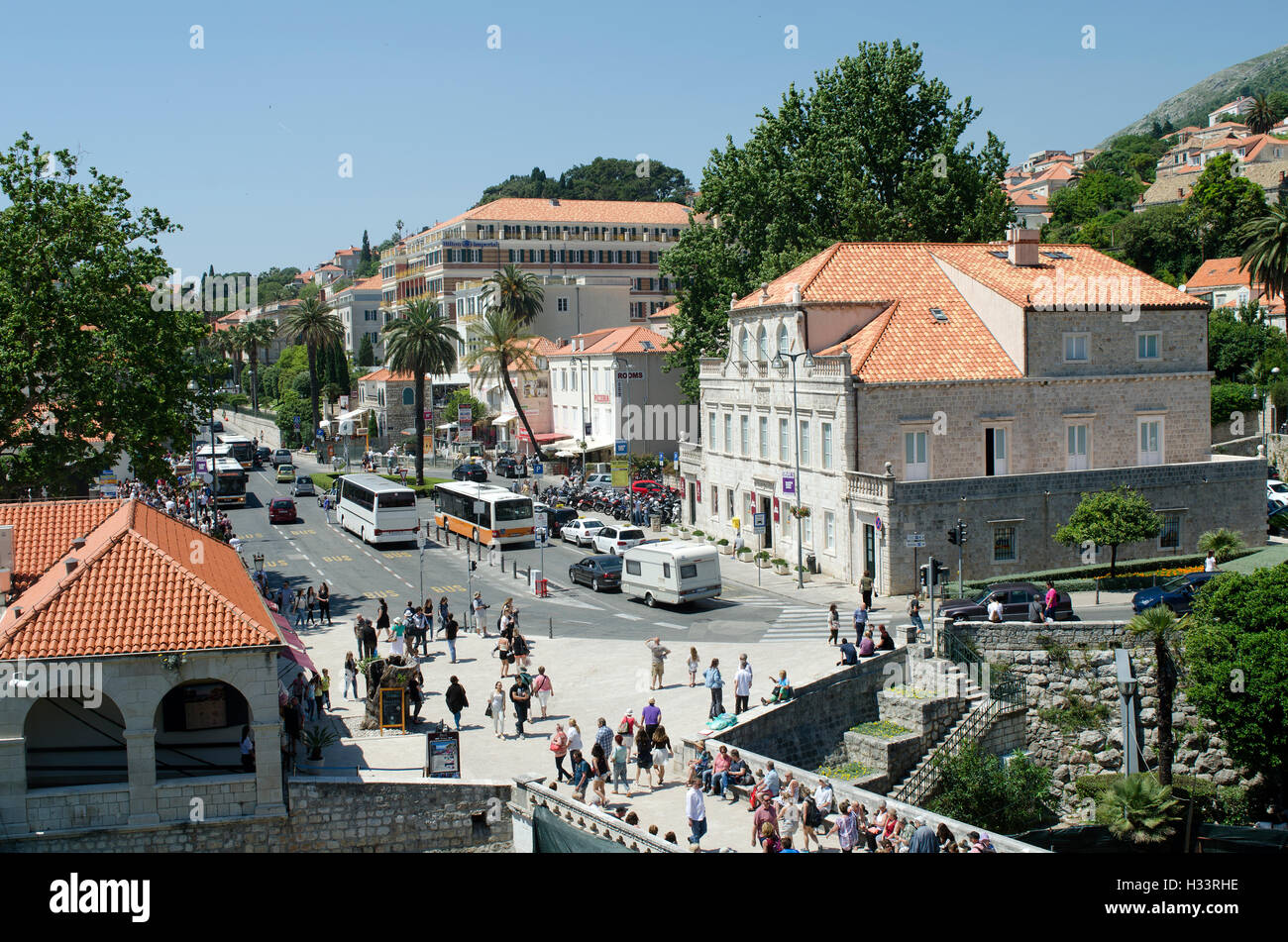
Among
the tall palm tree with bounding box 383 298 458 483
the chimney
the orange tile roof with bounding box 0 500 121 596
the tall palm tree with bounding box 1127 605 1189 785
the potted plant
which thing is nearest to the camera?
the potted plant

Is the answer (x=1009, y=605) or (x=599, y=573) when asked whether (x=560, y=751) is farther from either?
(x=599, y=573)

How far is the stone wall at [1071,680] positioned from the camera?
3434 cm

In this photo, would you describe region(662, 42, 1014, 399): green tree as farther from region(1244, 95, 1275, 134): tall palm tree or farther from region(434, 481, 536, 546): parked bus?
region(1244, 95, 1275, 134): tall palm tree

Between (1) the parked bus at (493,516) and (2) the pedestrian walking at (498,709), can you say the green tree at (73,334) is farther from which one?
(2) the pedestrian walking at (498,709)

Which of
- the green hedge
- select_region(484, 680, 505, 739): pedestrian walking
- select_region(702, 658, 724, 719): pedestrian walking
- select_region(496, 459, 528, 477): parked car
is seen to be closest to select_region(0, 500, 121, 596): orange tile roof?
select_region(484, 680, 505, 739): pedestrian walking

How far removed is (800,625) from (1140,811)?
607 inches

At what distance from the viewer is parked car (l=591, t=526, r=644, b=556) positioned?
51.8 metres

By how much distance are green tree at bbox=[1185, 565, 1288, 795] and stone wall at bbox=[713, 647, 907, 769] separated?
26.1 ft

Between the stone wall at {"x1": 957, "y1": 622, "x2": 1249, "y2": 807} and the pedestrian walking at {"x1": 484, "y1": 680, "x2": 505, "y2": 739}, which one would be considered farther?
the stone wall at {"x1": 957, "y1": 622, "x2": 1249, "y2": 807}

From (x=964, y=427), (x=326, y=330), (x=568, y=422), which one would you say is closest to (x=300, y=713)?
(x=964, y=427)

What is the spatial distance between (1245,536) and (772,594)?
19.1 metres

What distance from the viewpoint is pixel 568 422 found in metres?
93.2

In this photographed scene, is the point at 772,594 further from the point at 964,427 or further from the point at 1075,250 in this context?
the point at 1075,250
